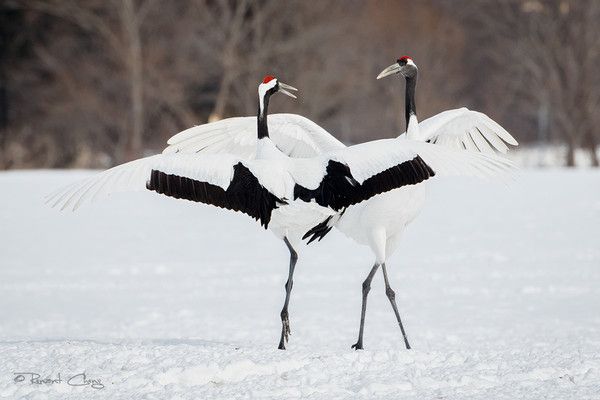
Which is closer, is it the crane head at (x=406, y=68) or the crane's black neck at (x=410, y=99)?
the crane's black neck at (x=410, y=99)

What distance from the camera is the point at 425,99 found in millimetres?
38156

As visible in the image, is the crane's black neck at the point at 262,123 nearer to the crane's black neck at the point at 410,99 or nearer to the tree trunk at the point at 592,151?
the crane's black neck at the point at 410,99

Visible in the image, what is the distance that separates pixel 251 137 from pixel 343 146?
0.94 m

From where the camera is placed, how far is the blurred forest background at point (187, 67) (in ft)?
103

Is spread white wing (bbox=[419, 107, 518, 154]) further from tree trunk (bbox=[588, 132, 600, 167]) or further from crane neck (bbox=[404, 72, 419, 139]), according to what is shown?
tree trunk (bbox=[588, 132, 600, 167])

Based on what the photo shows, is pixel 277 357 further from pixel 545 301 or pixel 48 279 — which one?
pixel 48 279

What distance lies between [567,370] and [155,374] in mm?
2385

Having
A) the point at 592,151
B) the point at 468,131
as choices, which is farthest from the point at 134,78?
the point at 468,131

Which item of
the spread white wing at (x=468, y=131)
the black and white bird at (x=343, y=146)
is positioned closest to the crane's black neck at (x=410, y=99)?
the black and white bird at (x=343, y=146)

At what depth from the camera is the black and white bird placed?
692 centimetres
